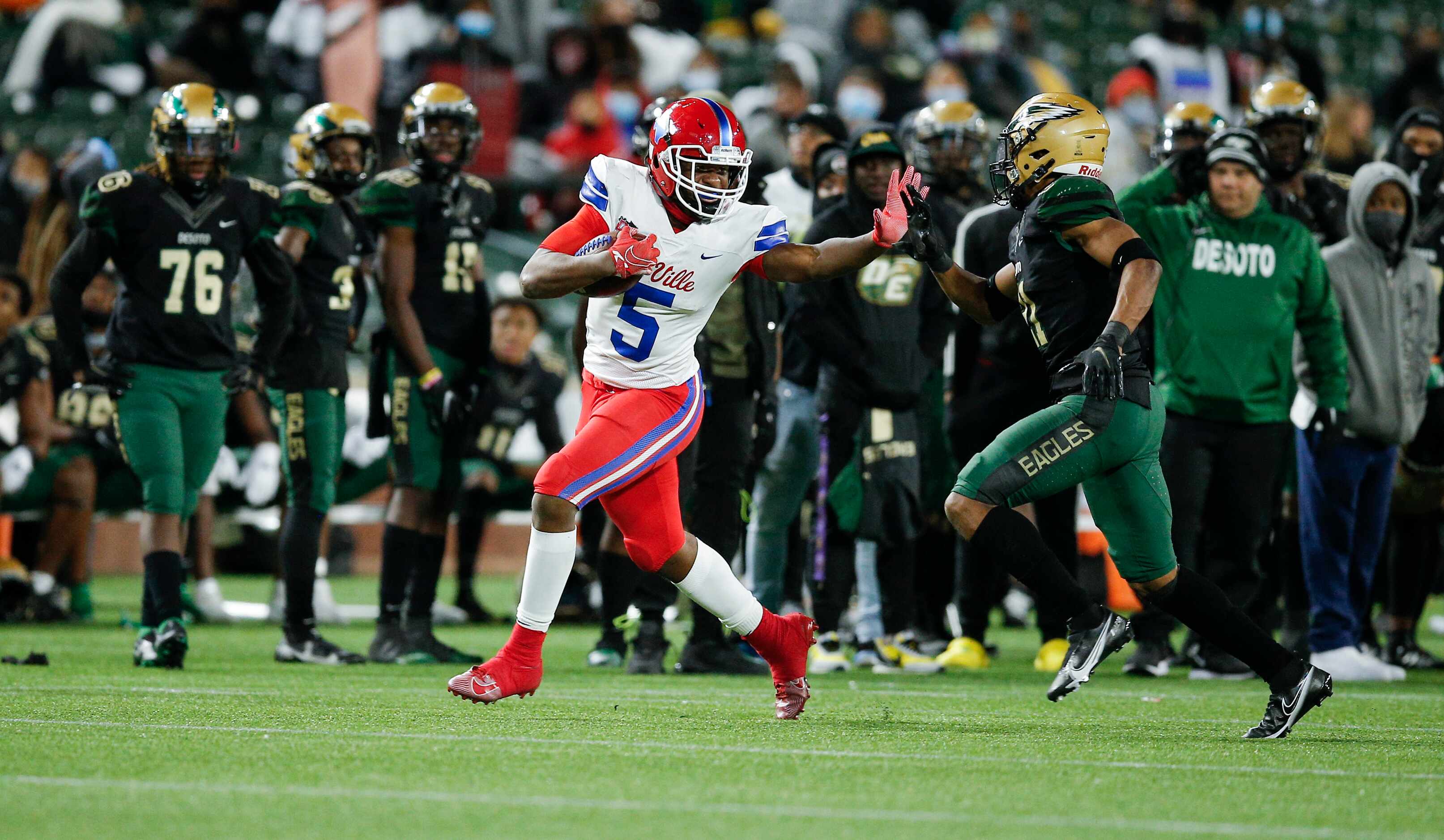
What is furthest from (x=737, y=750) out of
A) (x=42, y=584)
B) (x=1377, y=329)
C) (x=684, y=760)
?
(x=42, y=584)

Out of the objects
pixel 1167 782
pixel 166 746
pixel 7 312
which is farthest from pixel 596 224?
pixel 7 312

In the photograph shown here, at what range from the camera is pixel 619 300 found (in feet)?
19.3

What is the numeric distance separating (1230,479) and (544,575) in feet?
10.7

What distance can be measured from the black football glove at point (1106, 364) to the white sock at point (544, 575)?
1.65 m

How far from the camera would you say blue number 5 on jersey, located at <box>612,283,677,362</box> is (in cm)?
582

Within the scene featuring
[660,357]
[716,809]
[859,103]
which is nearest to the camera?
[716,809]

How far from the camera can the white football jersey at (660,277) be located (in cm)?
582

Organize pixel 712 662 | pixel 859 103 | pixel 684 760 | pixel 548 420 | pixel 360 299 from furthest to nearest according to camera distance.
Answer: pixel 859 103 → pixel 548 420 → pixel 360 299 → pixel 712 662 → pixel 684 760

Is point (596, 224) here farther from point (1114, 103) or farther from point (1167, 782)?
point (1114, 103)

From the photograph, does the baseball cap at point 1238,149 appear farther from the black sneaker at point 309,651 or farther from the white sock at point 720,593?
the black sneaker at point 309,651

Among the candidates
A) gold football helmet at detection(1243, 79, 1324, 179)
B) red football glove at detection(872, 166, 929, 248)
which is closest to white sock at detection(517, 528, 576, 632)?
red football glove at detection(872, 166, 929, 248)

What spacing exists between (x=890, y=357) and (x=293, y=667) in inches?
111

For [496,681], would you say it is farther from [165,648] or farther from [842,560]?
[842,560]

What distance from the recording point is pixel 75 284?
7.74 m
